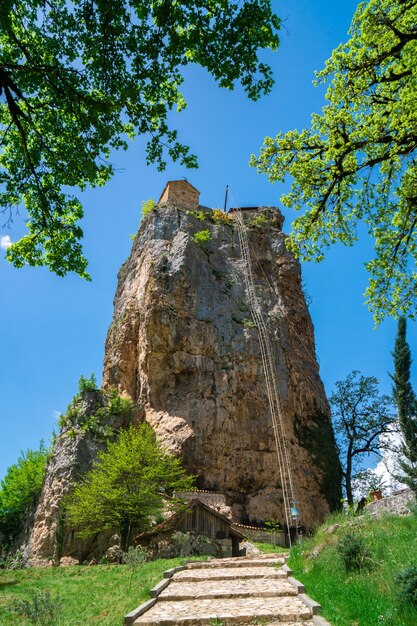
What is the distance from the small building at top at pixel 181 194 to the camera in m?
37.2

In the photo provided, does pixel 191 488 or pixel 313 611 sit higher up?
pixel 191 488

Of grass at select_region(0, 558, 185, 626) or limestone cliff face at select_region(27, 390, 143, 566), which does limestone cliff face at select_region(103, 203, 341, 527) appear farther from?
grass at select_region(0, 558, 185, 626)

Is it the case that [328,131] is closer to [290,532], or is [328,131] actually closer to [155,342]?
[155,342]

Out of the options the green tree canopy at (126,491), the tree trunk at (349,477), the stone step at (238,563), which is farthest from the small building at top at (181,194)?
the stone step at (238,563)

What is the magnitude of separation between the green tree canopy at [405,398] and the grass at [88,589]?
15.5 metres

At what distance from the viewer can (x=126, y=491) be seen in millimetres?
17812

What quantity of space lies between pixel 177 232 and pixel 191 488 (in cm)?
1919

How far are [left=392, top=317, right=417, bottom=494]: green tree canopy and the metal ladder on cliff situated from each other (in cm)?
602

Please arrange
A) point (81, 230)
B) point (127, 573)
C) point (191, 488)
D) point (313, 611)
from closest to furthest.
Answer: point (313, 611) → point (81, 230) → point (127, 573) → point (191, 488)

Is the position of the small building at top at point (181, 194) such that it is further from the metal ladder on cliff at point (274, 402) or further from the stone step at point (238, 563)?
the stone step at point (238, 563)

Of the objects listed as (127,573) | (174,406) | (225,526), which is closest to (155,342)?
(174,406)

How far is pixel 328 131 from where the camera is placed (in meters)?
12.5

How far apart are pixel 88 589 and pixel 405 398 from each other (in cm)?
2215

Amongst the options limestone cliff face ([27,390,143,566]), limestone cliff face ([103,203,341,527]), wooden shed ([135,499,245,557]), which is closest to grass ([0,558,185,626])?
wooden shed ([135,499,245,557])
